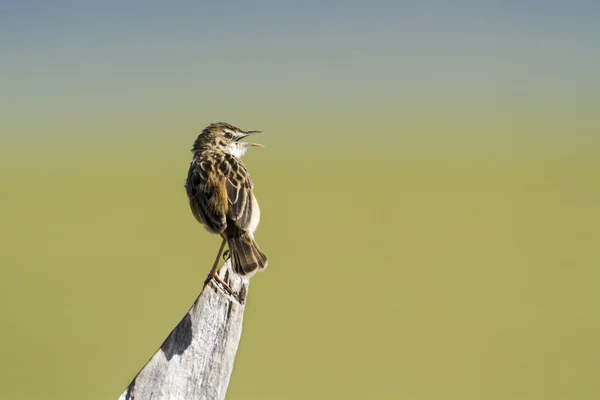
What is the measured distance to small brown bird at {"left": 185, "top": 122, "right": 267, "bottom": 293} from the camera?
5.47 m

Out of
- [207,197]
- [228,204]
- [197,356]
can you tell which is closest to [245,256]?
[228,204]

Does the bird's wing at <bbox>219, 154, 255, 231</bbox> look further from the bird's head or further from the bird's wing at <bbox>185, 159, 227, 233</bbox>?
the bird's head

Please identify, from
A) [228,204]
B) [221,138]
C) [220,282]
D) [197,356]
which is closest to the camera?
[197,356]

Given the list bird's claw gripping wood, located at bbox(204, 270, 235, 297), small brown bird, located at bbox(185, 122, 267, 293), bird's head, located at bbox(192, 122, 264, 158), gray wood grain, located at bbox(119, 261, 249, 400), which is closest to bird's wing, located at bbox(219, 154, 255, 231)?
small brown bird, located at bbox(185, 122, 267, 293)

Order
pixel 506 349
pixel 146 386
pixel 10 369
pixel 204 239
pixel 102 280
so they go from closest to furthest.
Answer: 1. pixel 146 386
2. pixel 10 369
3. pixel 506 349
4. pixel 102 280
5. pixel 204 239

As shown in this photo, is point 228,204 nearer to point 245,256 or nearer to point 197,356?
point 245,256

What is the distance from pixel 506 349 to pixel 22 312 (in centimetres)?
1202

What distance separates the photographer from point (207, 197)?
6273 millimetres

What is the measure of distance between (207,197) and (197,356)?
2.58m

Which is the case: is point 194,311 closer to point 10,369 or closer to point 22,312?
point 10,369

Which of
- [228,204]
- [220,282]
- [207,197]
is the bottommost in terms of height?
[220,282]

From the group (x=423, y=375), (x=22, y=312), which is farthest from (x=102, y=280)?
(x=423, y=375)

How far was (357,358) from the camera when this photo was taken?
17.3m

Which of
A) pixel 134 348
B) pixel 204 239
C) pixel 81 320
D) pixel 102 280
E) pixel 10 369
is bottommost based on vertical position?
pixel 10 369
